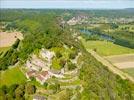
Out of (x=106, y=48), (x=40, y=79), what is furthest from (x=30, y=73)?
(x=106, y=48)

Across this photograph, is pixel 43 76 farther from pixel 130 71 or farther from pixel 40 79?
pixel 130 71

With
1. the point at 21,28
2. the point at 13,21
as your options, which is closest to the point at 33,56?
the point at 21,28

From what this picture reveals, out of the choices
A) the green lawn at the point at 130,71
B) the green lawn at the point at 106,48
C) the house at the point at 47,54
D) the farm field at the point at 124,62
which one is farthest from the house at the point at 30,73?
the green lawn at the point at 106,48

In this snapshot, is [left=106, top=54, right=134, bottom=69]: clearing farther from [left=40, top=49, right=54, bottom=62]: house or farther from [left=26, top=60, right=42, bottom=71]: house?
[left=26, top=60, right=42, bottom=71]: house

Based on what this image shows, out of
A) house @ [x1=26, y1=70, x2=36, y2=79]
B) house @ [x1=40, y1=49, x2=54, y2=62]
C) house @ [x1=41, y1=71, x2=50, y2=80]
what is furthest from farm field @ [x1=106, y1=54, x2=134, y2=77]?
house @ [x1=41, y1=71, x2=50, y2=80]

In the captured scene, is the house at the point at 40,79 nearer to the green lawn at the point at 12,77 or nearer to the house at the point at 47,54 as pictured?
the green lawn at the point at 12,77

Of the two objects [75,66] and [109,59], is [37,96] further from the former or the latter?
[109,59]
